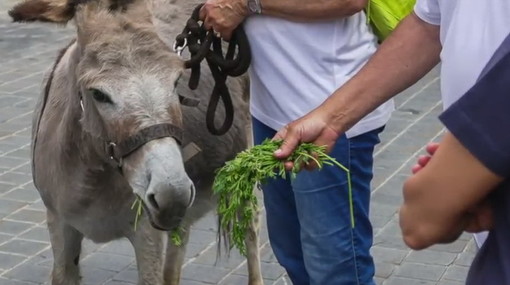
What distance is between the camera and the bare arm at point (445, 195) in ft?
5.70

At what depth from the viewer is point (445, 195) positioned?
5.92 ft

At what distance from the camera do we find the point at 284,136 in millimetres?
3168

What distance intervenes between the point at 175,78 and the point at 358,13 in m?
0.73

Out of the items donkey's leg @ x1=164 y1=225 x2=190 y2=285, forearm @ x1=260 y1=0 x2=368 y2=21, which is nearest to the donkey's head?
forearm @ x1=260 y1=0 x2=368 y2=21

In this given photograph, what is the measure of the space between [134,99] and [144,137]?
0.16 m

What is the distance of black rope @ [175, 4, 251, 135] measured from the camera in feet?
12.1

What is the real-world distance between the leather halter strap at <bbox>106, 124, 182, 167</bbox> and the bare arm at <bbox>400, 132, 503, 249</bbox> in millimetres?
1736

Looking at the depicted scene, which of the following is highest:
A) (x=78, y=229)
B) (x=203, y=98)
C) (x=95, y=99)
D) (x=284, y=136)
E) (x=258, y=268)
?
(x=284, y=136)

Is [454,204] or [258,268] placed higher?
[454,204]

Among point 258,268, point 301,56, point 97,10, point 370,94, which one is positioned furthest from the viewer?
point 258,268

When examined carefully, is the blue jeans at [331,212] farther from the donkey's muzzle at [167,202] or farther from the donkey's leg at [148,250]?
the donkey's leg at [148,250]

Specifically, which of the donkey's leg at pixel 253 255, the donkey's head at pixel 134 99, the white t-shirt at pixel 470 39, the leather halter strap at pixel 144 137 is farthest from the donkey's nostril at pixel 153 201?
the donkey's leg at pixel 253 255

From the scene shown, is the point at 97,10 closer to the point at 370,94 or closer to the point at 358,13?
the point at 358,13

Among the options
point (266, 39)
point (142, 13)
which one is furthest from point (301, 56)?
point (142, 13)
